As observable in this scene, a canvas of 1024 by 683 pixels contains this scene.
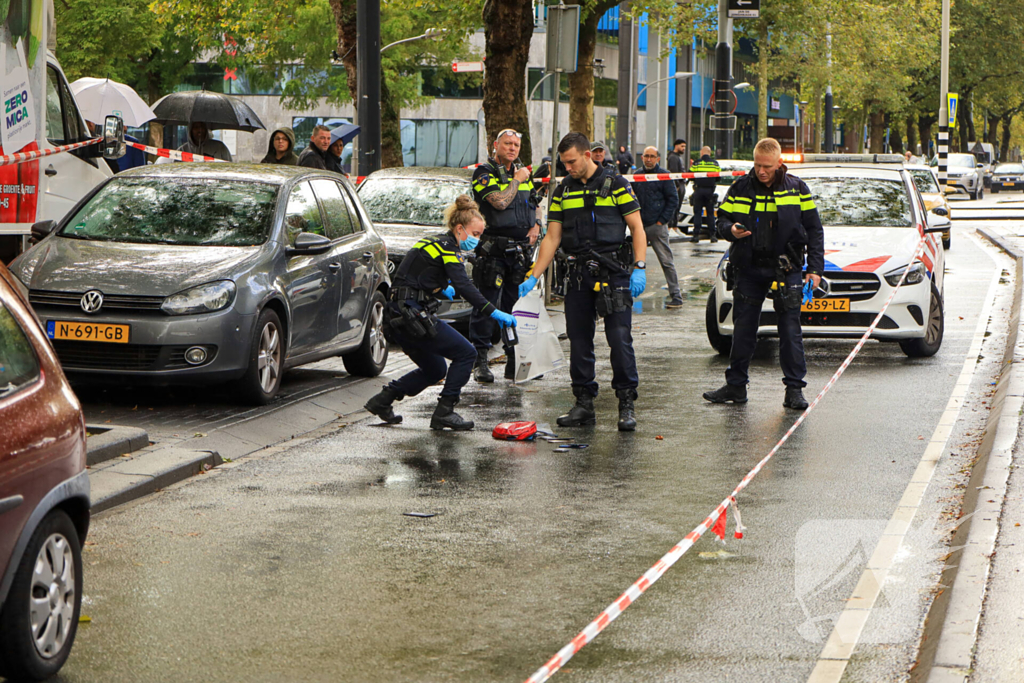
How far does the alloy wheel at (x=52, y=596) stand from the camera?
444 cm

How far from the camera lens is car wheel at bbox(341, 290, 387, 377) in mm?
11383

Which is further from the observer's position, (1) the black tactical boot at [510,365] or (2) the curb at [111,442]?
(1) the black tactical boot at [510,365]

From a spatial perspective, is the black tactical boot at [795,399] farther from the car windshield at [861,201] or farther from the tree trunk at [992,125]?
the tree trunk at [992,125]

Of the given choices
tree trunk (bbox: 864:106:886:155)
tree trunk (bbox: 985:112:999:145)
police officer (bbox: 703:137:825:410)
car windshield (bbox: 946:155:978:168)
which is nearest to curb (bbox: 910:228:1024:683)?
police officer (bbox: 703:137:825:410)

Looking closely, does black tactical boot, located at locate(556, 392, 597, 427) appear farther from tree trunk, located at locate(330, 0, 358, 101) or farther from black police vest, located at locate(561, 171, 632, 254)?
tree trunk, located at locate(330, 0, 358, 101)

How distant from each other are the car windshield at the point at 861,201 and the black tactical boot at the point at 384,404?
5550 mm

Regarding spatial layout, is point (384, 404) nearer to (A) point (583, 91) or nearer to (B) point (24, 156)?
(B) point (24, 156)

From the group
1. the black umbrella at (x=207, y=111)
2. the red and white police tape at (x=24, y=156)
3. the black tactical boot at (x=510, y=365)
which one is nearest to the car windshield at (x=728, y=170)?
the black umbrella at (x=207, y=111)

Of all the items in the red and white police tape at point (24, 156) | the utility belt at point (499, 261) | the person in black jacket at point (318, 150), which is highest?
the red and white police tape at point (24, 156)

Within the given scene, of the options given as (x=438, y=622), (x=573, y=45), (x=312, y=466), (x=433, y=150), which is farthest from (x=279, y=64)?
(x=438, y=622)

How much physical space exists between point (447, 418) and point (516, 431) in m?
0.57

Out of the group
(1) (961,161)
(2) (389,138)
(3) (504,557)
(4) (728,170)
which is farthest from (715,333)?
(1) (961,161)

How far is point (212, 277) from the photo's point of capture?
9.48 metres

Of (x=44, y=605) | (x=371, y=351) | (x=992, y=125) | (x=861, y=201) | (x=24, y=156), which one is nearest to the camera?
(x=44, y=605)
